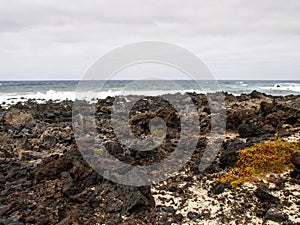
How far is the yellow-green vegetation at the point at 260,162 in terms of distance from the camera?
6.86 m

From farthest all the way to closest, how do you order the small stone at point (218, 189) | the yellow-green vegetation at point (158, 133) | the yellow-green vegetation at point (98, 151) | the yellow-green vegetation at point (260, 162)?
the yellow-green vegetation at point (158, 133)
the yellow-green vegetation at point (98, 151)
the yellow-green vegetation at point (260, 162)
the small stone at point (218, 189)

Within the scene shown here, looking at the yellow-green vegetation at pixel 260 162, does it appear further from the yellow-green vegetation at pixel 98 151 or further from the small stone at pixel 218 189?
the yellow-green vegetation at pixel 98 151

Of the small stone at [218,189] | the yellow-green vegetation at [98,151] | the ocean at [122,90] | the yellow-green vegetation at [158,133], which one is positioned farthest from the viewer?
the ocean at [122,90]

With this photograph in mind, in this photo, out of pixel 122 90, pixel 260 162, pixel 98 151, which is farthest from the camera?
pixel 122 90

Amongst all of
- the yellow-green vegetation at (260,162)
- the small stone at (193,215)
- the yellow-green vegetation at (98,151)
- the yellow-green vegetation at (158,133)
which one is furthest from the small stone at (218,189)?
the yellow-green vegetation at (158,133)

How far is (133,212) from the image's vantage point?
5879 millimetres

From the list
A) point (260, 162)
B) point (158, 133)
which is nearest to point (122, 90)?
point (158, 133)

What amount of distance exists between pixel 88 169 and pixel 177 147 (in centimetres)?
254

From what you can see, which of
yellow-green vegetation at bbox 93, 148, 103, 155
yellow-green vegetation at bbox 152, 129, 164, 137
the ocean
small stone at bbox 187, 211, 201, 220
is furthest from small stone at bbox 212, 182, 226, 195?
the ocean

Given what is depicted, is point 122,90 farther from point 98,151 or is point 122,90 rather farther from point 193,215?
point 193,215

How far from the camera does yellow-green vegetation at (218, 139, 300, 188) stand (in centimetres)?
686

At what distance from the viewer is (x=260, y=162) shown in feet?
23.7

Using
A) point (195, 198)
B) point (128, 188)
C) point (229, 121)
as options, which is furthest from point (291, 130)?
point (128, 188)

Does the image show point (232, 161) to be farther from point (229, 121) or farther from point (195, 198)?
point (229, 121)
